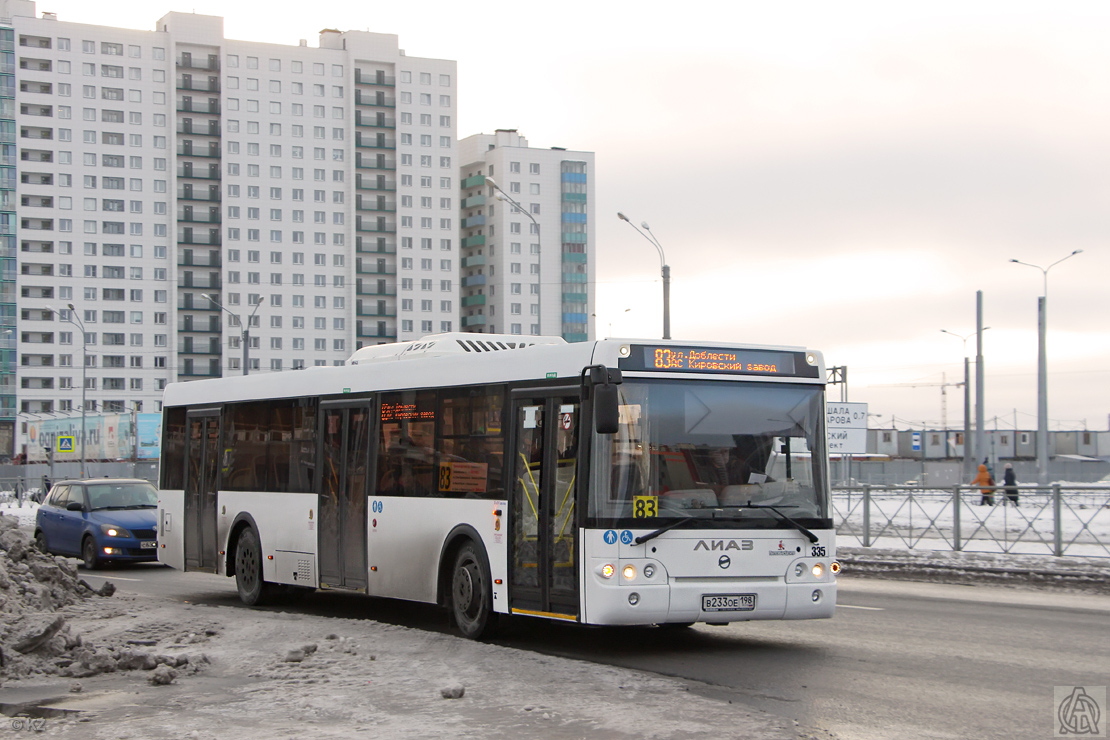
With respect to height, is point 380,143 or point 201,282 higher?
point 380,143

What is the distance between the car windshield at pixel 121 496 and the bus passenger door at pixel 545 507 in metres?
14.8

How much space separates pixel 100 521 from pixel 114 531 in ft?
1.37

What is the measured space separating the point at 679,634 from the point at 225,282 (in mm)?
119674

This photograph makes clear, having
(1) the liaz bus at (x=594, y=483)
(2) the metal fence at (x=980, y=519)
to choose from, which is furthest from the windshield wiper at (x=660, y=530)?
(2) the metal fence at (x=980, y=519)

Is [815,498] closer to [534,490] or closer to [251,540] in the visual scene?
[534,490]

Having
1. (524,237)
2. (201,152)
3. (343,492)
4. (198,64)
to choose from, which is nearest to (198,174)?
(201,152)

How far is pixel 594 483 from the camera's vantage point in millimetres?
10633

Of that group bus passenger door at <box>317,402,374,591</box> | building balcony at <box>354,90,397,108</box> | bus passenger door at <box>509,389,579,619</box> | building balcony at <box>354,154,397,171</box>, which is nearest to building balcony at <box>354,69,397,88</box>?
building balcony at <box>354,90,397,108</box>

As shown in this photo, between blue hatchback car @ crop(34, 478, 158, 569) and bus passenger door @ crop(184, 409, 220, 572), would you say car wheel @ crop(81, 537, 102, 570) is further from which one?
bus passenger door @ crop(184, 409, 220, 572)

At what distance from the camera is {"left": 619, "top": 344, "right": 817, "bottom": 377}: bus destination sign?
10.9 meters

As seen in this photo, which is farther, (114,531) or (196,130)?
(196,130)

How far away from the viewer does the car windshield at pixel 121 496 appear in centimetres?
2441

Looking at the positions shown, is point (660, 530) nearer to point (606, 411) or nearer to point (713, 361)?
point (606, 411)

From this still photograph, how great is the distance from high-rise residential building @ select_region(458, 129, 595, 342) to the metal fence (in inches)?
4552
